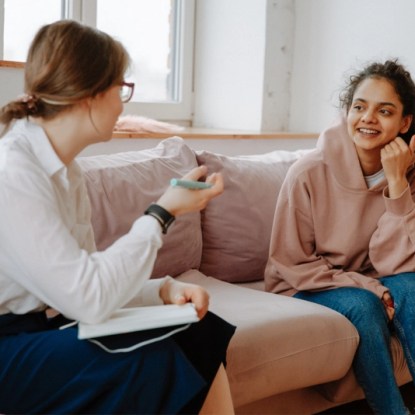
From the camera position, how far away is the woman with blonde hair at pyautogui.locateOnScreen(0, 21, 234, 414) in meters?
1.22

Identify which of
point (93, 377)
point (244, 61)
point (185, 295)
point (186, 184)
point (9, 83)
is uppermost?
point (244, 61)

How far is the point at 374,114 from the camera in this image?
7.06 feet

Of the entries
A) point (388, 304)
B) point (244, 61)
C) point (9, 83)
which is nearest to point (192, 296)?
point (388, 304)

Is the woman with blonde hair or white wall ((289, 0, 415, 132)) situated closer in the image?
the woman with blonde hair

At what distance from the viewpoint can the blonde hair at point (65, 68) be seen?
1.27 m

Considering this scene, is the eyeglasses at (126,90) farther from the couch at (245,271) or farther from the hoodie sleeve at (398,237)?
the hoodie sleeve at (398,237)

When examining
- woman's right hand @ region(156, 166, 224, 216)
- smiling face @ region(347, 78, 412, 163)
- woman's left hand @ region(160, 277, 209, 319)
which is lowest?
woman's left hand @ region(160, 277, 209, 319)

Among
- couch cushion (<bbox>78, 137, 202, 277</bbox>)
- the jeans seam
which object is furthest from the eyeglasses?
the jeans seam

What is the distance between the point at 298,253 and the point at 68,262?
1035 millimetres

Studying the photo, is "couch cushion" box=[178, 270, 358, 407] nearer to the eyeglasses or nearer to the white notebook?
the white notebook

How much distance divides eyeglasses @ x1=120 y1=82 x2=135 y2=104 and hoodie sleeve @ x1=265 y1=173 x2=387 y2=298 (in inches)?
32.0

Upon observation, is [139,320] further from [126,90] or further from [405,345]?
[405,345]

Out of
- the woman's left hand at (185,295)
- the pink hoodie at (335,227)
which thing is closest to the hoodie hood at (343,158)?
the pink hoodie at (335,227)

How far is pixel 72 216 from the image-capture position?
4.66ft
